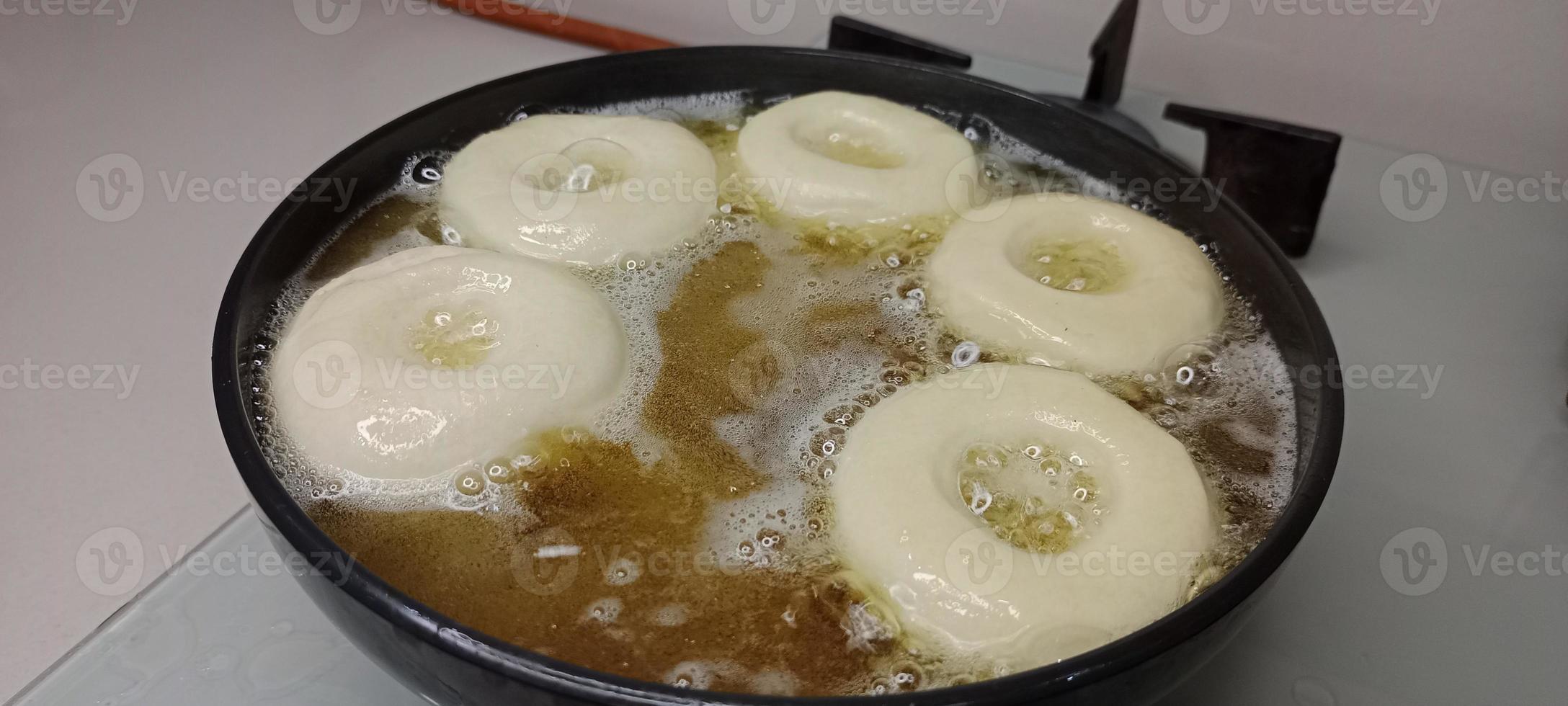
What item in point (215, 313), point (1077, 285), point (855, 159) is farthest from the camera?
point (215, 313)

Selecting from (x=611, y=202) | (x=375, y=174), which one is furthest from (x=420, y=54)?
(x=611, y=202)

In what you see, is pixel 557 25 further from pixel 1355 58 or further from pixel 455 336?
pixel 1355 58

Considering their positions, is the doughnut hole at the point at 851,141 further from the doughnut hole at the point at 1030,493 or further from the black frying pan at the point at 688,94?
the doughnut hole at the point at 1030,493

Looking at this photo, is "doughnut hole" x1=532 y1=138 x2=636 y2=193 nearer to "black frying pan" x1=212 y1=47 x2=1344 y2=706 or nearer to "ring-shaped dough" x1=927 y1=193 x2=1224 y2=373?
"black frying pan" x1=212 y1=47 x2=1344 y2=706

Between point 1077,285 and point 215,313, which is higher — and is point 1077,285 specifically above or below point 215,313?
above

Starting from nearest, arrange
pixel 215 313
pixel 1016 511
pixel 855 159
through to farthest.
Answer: pixel 1016 511 → pixel 855 159 → pixel 215 313

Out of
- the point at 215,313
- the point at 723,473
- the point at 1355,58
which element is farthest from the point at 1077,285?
the point at 215,313

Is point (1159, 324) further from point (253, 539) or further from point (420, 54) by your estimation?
point (420, 54)

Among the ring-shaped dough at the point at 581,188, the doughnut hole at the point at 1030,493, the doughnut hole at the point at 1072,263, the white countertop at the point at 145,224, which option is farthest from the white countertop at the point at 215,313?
the ring-shaped dough at the point at 581,188
